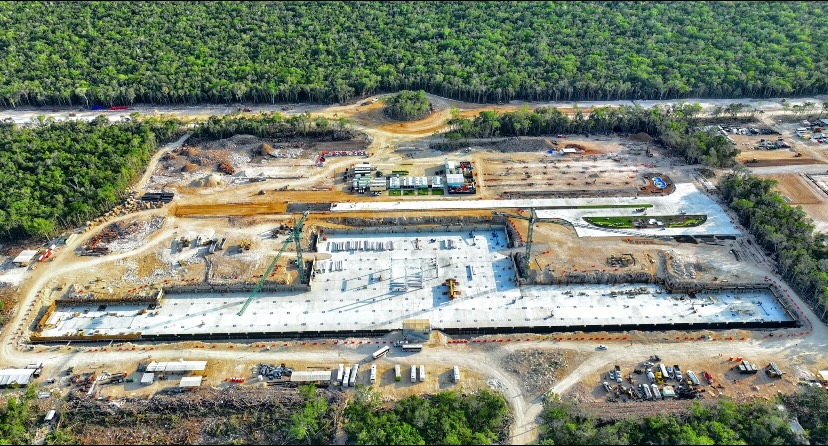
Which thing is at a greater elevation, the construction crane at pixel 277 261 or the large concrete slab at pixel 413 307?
the construction crane at pixel 277 261

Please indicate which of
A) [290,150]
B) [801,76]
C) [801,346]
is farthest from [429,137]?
[801,76]

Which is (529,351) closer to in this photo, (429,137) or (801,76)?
(429,137)

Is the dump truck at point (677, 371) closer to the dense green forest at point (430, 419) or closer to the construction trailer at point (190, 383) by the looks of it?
the dense green forest at point (430, 419)

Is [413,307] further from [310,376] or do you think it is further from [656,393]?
[656,393]

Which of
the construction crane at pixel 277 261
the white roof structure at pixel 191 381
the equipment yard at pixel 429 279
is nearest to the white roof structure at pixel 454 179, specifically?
the equipment yard at pixel 429 279

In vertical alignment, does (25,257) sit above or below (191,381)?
above

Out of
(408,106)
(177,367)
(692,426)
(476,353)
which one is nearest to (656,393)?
(692,426)
